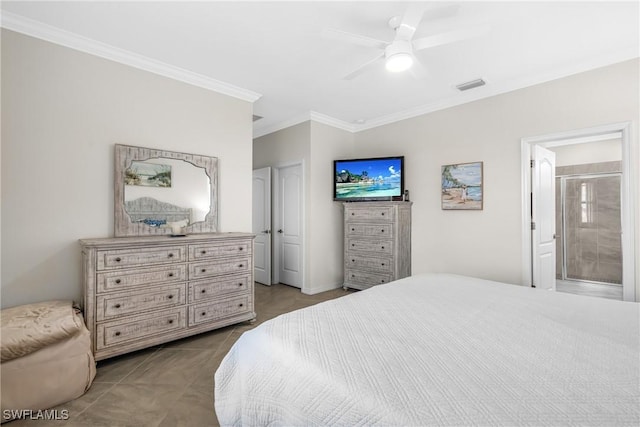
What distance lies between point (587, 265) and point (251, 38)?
6.25m

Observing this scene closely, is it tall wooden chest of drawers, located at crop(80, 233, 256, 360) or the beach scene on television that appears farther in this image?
the beach scene on television

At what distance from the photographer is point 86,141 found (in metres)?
2.59

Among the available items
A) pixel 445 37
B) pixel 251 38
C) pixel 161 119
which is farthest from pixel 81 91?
pixel 445 37

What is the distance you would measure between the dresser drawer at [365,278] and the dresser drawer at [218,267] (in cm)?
185

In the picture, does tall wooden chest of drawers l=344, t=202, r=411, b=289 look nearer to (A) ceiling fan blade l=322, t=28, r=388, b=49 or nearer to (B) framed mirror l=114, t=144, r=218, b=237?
(B) framed mirror l=114, t=144, r=218, b=237

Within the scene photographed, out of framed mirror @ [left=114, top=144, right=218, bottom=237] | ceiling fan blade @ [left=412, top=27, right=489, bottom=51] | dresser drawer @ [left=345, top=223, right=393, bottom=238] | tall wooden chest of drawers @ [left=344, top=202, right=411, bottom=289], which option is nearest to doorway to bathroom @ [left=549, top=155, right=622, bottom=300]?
tall wooden chest of drawers @ [left=344, top=202, right=411, bottom=289]

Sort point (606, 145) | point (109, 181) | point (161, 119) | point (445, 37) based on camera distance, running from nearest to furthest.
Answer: point (445, 37) → point (109, 181) → point (161, 119) → point (606, 145)

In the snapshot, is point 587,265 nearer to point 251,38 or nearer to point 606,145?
point 606,145

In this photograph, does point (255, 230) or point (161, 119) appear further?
point (255, 230)

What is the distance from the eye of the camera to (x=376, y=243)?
425cm

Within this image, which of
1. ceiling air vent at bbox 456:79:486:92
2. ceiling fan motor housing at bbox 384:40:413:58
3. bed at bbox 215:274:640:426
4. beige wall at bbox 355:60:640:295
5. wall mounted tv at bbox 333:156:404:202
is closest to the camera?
bed at bbox 215:274:640:426

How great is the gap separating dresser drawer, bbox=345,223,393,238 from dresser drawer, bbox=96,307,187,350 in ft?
8.36

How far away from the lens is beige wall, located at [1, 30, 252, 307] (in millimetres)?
2275

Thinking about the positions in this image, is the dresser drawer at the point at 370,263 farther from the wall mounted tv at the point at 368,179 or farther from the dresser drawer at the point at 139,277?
the dresser drawer at the point at 139,277
